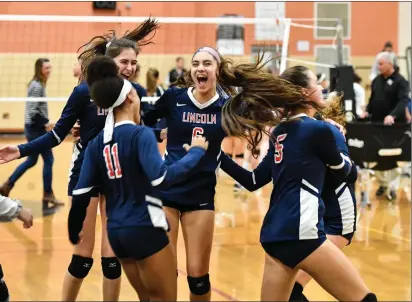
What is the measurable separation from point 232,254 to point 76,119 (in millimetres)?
3598

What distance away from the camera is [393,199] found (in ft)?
37.9

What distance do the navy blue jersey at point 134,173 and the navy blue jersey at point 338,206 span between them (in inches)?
50.5

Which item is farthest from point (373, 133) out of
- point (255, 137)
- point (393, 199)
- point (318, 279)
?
point (318, 279)

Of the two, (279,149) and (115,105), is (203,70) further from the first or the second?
(115,105)

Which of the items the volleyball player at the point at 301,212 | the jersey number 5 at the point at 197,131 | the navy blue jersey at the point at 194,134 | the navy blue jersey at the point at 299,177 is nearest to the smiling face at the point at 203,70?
the navy blue jersey at the point at 194,134

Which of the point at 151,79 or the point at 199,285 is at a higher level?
the point at 151,79

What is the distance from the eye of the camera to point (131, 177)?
3.76 meters

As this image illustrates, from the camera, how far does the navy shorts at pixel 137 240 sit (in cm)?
374

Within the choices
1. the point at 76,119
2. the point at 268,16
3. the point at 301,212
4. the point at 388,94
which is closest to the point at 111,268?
the point at 76,119

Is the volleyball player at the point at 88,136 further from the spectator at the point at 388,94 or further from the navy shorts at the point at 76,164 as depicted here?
the spectator at the point at 388,94

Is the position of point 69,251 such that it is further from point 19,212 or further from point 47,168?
point 19,212

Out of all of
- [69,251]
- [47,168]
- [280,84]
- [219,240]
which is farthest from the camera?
[47,168]

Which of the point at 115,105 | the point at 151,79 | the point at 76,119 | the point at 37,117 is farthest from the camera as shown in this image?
the point at 151,79

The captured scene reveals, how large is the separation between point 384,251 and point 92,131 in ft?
14.6
